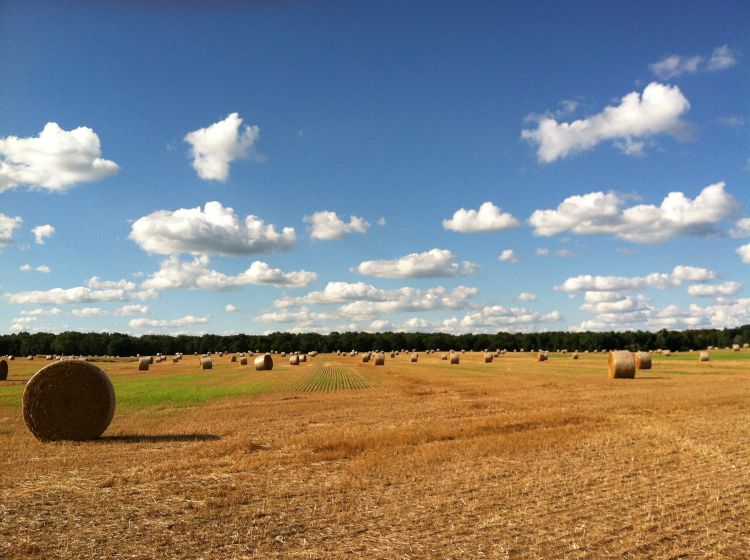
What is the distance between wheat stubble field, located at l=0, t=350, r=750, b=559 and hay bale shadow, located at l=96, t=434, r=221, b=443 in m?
0.08

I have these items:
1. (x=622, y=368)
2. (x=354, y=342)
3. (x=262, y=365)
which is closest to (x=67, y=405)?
(x=622, y=368)

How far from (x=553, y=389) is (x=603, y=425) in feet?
45.6

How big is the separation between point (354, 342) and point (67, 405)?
171907 millimetres

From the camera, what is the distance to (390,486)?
11391 millimetres

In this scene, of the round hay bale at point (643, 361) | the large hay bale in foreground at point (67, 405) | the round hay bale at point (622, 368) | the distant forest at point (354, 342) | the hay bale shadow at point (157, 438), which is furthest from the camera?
the distant forest at point (354, 342)

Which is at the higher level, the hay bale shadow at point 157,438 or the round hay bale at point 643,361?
the round hay bale at point 643,361

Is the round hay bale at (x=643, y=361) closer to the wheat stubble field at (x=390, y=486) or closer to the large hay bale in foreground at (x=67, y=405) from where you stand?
the wheat stubble field at (x=390, y=486)

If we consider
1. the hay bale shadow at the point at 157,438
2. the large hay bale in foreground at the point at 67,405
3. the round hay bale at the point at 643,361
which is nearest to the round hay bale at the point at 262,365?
the round hay bale at the point at 643,361

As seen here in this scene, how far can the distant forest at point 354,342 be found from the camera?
154m

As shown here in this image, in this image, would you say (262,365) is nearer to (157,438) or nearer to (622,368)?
(622,368)

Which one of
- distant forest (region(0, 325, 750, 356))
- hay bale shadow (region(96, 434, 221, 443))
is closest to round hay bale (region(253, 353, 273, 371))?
hay bale shadow (region(96, 434, 221, 443))

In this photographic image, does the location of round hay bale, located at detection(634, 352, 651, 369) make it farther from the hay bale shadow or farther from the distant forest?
the distant forest

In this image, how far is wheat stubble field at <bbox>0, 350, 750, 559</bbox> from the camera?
8.35 metres

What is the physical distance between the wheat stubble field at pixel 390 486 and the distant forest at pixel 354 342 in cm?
14214
